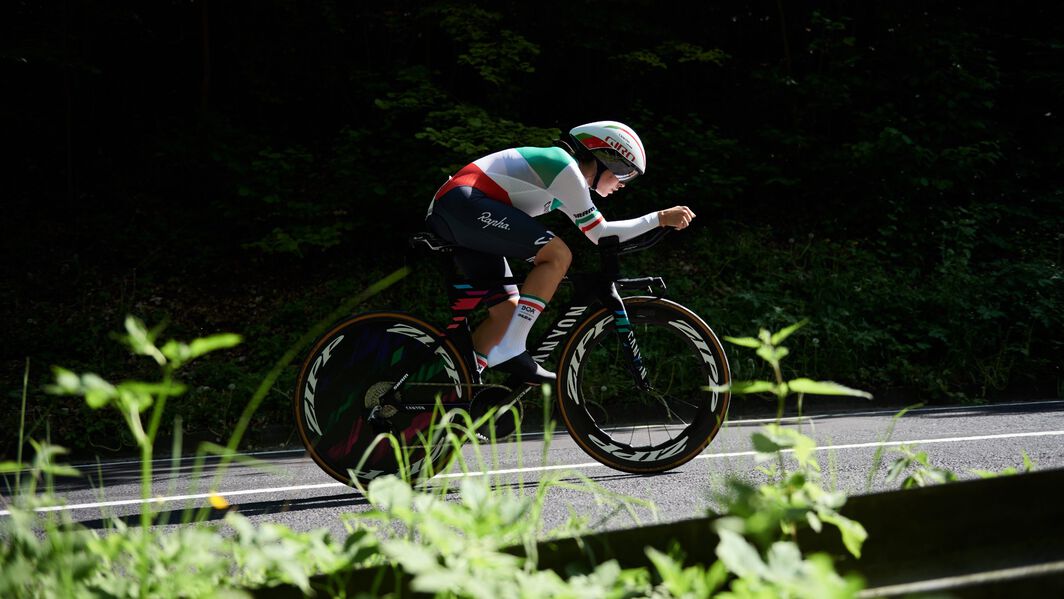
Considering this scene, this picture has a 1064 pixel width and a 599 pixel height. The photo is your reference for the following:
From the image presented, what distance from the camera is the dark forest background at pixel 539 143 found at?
978 cm

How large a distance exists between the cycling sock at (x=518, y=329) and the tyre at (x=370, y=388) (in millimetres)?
190

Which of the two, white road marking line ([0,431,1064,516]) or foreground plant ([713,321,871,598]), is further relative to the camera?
white road marking line ([0,431,1064,516])

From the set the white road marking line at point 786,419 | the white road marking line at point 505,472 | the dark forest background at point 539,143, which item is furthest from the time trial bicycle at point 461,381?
the dark forest background at point 539,143

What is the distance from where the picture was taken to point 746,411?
824 centimetres

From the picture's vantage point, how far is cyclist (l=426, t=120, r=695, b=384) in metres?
4.28

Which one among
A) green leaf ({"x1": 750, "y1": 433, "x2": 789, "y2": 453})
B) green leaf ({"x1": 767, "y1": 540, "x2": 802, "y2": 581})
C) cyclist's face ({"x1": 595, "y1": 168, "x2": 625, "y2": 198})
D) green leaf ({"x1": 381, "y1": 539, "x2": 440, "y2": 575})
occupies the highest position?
cyclist's face ({"x1": 595, "y1": 168, "x2": 625, "y2": 198})

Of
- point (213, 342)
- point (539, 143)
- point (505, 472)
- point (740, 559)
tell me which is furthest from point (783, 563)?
point (539, 143)

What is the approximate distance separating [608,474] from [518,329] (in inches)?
39.3

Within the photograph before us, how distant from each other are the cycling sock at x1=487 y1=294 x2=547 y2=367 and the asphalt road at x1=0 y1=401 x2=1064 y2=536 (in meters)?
0.58

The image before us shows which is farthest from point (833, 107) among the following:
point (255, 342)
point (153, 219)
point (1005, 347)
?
point (153, 219)

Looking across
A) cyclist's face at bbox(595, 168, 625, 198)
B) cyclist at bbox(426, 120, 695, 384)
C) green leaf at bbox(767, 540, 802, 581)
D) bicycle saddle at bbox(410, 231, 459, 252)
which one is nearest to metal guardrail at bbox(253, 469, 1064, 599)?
green leaf at bbox(767, 540, 802, 581)

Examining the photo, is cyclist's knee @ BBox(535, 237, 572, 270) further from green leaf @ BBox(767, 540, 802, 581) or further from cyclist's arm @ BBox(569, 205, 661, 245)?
green leaf @ BBox(767, 540, 802, 581)

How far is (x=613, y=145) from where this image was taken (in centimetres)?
438

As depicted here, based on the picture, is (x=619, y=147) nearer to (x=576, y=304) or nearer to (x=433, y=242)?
(x=576, y=304)
